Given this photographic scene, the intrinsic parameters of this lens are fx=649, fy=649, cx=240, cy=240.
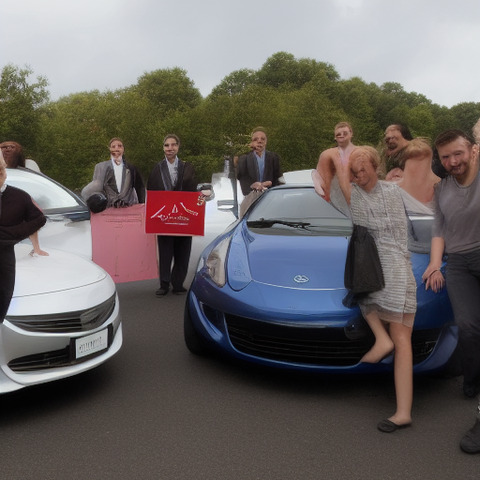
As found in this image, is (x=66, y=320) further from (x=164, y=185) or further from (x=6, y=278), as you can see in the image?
(x=164, y=185)

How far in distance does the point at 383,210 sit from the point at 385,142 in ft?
7.65

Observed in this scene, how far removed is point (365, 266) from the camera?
374 centimetres

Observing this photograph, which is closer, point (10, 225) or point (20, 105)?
point (10, 225)

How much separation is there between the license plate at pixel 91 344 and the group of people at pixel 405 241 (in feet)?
5.30

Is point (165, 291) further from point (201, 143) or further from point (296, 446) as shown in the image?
point (201, 143)

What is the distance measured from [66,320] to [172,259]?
3954 millimetres

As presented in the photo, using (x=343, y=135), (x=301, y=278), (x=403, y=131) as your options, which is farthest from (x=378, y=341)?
(x=343, y=135)

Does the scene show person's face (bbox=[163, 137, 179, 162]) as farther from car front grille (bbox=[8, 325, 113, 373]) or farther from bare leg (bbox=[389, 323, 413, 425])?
bare leg (bbox=[389, 323, 413, 425])

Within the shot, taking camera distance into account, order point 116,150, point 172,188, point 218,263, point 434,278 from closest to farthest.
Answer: point 434,278 < point 218,263 < point 172,188 < point 116,150

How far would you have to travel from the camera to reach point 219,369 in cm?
464

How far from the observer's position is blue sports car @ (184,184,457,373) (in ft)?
13.0

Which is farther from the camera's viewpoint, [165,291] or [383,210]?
[165,291]

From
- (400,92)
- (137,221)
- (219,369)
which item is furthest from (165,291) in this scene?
(400,92)

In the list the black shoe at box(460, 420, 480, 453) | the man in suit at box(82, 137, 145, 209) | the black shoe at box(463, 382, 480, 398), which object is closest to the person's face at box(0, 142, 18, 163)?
the man in suit at box(82, 137, 145, 209)
